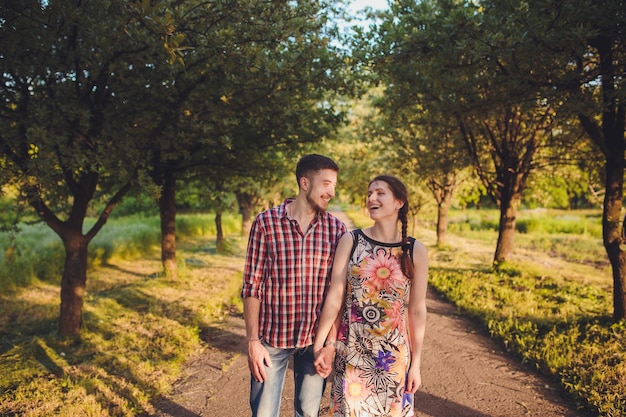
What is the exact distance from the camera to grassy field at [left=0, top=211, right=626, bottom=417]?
4.41 metres

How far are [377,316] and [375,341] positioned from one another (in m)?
0.16

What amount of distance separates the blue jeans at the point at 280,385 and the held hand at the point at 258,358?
0.07 m

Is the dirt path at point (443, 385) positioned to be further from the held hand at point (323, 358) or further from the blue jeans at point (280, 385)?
the held hand at point (323, 358)

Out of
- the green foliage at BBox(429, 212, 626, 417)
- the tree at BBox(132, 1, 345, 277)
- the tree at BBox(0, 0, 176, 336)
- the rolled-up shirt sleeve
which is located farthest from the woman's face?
the green foliage at BBox(429, 212, 626, 417)

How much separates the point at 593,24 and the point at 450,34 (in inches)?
74.5

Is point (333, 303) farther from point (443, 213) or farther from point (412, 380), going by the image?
point (443, 213)

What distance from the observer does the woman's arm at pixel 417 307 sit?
2510 millimetres

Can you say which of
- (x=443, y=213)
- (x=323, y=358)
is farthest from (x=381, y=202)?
(x=443, y=213)

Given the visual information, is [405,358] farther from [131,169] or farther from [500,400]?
[131,169]

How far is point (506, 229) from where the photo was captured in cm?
1155

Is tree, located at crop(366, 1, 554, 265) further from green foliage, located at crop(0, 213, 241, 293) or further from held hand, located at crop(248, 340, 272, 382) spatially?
green foliage, located at crop(0, 213, 241, 293)

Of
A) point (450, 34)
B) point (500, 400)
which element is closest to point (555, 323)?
point (500, 400)

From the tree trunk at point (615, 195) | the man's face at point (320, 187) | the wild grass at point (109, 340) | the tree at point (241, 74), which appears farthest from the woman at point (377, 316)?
the tree trunk at point (615, 195)

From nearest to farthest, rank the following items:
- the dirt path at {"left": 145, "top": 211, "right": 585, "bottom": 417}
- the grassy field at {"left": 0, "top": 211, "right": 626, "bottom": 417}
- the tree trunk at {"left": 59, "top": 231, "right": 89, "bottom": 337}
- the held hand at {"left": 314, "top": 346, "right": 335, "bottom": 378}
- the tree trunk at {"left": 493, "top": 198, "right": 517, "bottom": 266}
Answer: the held hand at {"left": 314, "top": 346, "right": 335, "bottom": 378} → the dirt path at {"left": 145, "top": 211, "right": 585, "bottom": 417} → the grassy field at {"left": 0, "top": 211, "right": 626, "bottom": 417} → the tree trunk at {"left": 59, "top": 231, "right": 89, "bottom": 337} → the tree trunk at {"left": 493, "top": 198, "right": 517, "bottom": 266}
